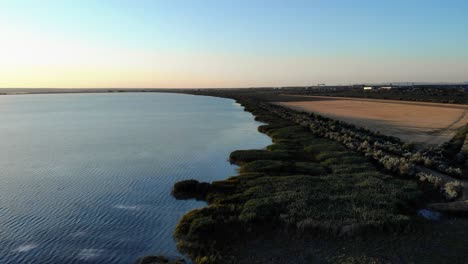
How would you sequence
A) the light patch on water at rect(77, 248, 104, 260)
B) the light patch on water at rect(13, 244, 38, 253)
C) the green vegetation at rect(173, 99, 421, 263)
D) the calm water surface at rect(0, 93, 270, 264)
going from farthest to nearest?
the green vegetation at rect(173, 99, 421, 263) → the calm water surface at rect(0, 93, 270, 264) → the light patch on water at rect(13, 244, 38, 253) → the light patch on water at rect(77, 248, 104, 260)

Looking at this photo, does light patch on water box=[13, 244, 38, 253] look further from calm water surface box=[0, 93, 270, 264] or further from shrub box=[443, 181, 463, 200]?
shrub box=[443, 181, 463, 200]

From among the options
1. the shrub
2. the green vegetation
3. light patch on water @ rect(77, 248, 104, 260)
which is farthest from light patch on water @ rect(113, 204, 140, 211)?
the shrub

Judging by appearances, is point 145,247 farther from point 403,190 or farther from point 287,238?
point 403,190

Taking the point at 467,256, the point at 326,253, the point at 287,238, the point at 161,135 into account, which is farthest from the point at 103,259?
the point at 161,135

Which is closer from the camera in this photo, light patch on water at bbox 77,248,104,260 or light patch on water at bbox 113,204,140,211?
light patch on water at bbox 77,248,104,260

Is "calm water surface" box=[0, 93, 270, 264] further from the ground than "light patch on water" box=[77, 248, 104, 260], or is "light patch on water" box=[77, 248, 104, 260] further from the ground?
"light patch on water" box=[77, 248, 104, 260]

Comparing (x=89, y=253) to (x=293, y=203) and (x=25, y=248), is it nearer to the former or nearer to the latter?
(x=25, y=248)

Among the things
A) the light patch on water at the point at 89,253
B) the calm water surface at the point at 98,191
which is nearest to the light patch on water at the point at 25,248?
the calm water surface at the point at 98,191
